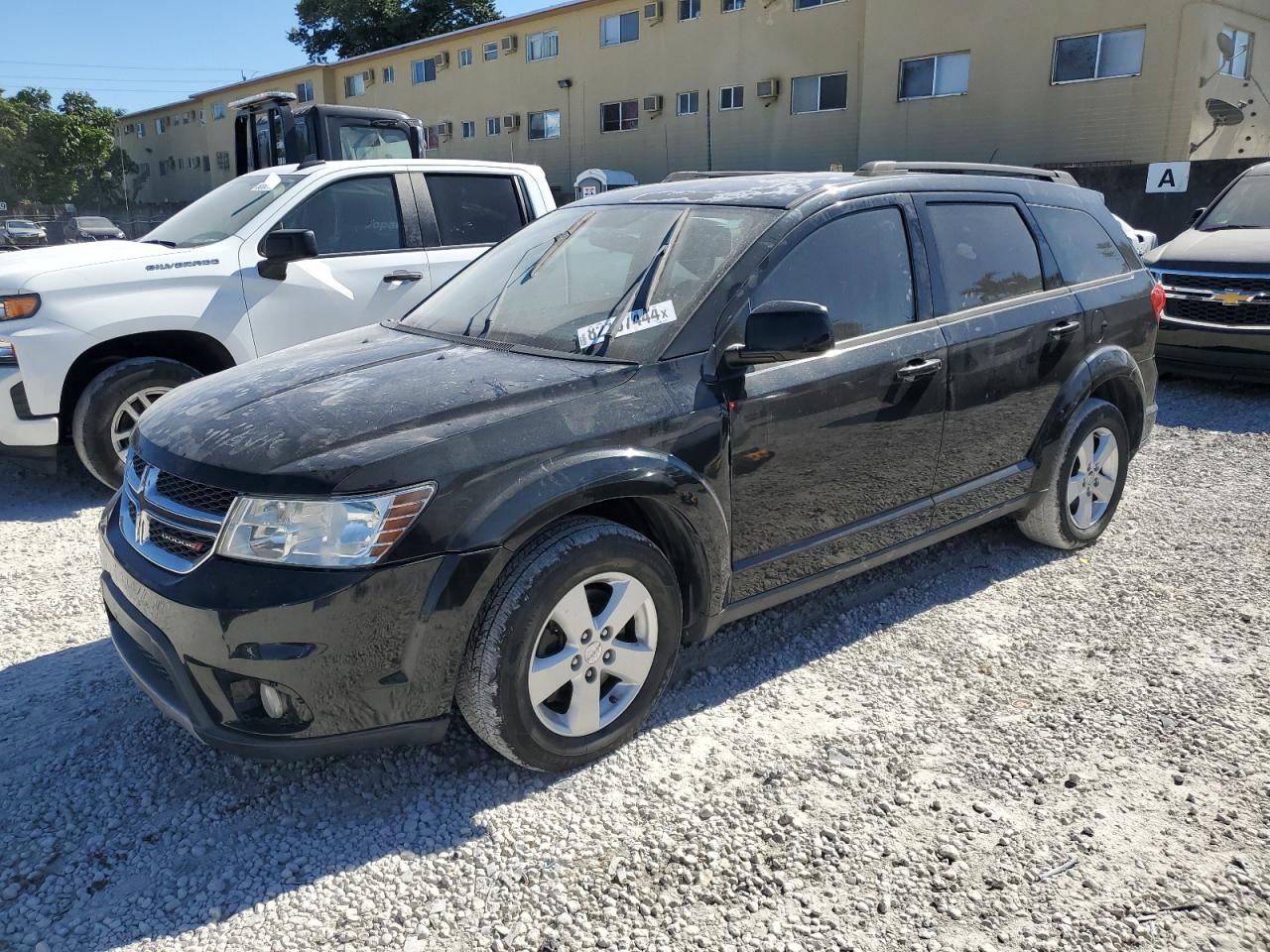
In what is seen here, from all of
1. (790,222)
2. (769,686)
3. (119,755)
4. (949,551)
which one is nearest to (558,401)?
(790,222)

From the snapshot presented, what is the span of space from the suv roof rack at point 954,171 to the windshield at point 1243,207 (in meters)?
5.72

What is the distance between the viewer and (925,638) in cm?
381

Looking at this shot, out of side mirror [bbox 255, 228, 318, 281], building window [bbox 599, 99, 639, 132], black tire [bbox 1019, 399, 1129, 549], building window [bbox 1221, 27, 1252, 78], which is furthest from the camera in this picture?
building window [bbox 599, 99, 639, 132]

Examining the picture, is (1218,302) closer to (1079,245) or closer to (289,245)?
(1079,245)

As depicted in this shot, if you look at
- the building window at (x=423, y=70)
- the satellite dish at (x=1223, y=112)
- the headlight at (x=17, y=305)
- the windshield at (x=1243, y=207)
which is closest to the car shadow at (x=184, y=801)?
the headlight at (x=17, y=305)

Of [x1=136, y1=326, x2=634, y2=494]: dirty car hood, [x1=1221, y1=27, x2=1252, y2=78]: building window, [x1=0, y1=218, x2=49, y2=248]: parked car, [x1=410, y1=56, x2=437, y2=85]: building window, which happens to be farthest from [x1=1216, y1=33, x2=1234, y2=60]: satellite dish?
[x1=0, y1=218, x2=49, y2=248]: parked car

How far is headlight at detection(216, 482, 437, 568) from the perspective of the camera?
244cm

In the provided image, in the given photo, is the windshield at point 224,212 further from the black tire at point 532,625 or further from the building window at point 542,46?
the building window at point 542,46

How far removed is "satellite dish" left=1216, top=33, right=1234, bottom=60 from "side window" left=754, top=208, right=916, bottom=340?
2061cm

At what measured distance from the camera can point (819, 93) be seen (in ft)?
81.7

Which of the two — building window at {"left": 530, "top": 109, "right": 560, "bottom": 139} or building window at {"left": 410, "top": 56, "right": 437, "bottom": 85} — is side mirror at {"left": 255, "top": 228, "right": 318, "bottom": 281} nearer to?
building window at {"left": 530, "top": 109, "right": 560, "bottom": 139}

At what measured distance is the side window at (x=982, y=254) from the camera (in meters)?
3.83

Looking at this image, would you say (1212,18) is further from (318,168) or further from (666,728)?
(666,728)

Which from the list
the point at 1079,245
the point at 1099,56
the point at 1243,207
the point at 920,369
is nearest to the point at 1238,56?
the point at 1099,56
